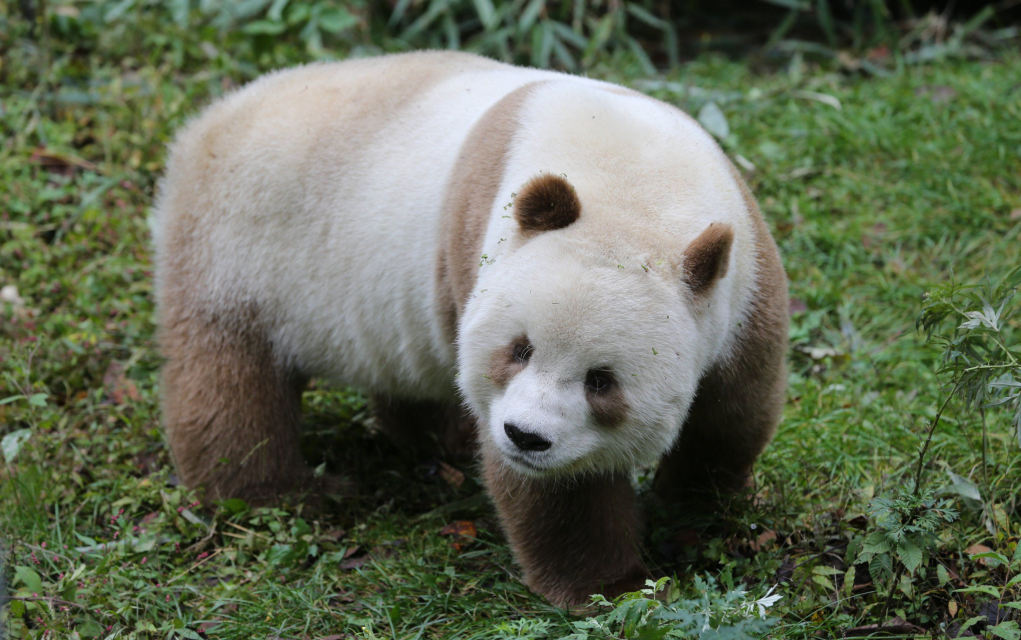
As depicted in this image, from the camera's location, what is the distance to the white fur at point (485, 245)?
2980mm

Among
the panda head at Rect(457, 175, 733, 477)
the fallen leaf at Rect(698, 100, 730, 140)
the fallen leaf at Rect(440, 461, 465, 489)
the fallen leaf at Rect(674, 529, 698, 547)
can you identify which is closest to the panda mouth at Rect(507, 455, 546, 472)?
the panda head at Rect(457, 175, 733, 477)

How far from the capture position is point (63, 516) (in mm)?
4348

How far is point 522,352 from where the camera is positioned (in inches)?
121

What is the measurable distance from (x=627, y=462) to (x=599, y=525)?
46 centimetres

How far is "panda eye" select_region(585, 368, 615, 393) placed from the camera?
2986 millimetres

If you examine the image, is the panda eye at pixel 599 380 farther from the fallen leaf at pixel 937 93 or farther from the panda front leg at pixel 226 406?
the fallen leaf at pixel 937 93

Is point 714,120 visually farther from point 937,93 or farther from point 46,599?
point 46,599

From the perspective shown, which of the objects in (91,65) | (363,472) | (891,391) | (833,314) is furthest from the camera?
(91,65)

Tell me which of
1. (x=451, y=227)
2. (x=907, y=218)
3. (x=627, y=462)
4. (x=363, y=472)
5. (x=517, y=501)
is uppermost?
A: (x=451, y=227)

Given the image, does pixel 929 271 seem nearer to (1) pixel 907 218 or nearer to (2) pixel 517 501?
(1) pixel 907 218

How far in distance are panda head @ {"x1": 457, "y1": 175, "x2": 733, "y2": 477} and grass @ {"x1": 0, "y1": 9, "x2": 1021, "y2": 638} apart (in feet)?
2.13

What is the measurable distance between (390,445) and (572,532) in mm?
1859

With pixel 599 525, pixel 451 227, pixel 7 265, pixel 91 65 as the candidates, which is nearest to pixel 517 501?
pixel 599 525

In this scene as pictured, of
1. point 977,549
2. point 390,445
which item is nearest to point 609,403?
point 977,549
